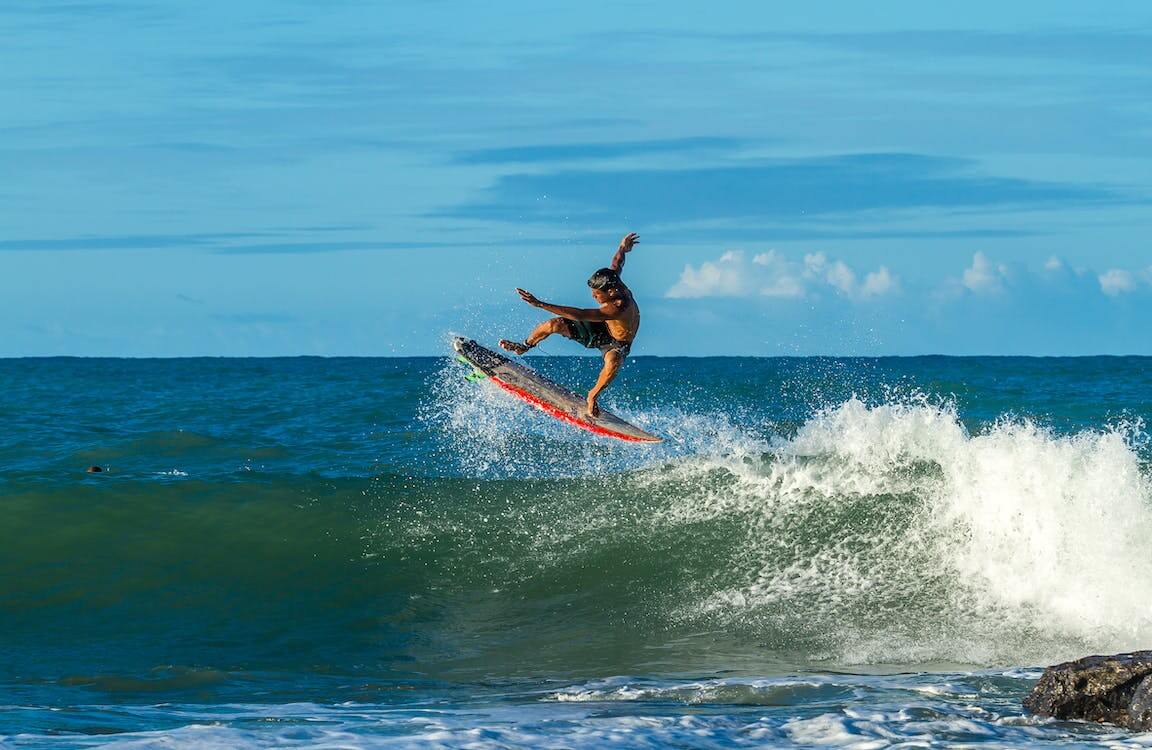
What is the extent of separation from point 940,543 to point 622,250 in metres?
4.45

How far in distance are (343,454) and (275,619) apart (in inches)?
348

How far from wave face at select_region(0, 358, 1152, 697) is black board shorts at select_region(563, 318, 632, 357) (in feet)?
6.99

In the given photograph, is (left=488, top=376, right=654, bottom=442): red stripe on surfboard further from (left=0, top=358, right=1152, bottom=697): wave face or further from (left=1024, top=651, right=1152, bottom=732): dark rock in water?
(left=1024, top=651, right=1152, bottom=732): dark rock in water

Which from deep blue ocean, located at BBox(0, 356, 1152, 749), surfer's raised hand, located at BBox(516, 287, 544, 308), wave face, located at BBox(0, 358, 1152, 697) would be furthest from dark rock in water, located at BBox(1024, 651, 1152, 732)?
surfer's raised hand, located at BBox(516, 287, 544, 308)

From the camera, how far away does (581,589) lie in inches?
512

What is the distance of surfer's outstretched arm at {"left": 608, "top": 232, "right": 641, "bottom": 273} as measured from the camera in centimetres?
1291

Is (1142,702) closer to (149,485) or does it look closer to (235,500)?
(235,500)

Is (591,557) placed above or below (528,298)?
below

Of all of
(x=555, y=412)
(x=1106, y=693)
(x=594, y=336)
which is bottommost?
(x=1106, y=693)

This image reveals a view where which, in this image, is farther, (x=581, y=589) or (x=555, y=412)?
(x=555, y=412)

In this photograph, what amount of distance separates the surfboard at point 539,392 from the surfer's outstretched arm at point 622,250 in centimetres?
262

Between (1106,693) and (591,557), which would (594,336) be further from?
(1106,693)

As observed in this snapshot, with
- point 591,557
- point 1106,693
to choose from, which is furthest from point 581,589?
point 1106,693

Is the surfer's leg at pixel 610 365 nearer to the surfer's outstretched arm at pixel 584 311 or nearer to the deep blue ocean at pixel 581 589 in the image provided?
the surfer's outstretched arm at pixel 584 311
